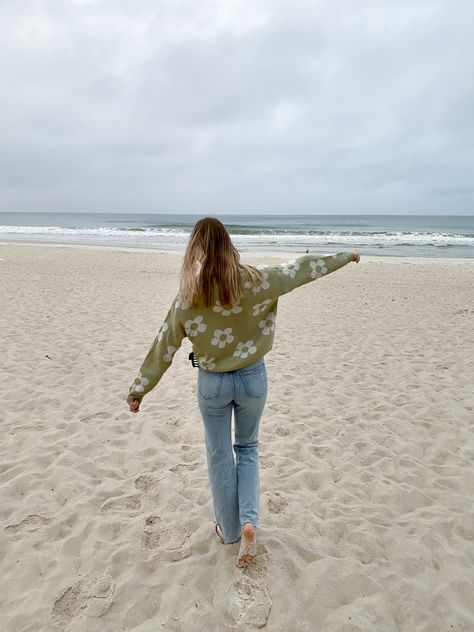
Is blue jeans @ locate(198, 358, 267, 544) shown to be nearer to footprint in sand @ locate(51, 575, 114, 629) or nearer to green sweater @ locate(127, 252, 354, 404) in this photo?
green sweater @ locate(127, 252, 354, 404)

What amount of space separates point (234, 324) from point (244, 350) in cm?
15

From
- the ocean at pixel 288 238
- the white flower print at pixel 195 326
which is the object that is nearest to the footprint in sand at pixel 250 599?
the white flower print at pixel 195 326

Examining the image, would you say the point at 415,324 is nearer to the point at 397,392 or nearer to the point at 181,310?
the point at 397,392

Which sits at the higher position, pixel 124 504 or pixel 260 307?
pixel 260 307

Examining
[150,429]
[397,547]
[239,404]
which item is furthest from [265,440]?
[239,404]

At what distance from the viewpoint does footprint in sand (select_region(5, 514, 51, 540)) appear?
104 inches

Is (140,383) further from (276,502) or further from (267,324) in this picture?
(276,502)

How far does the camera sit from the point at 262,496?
10.1 ft

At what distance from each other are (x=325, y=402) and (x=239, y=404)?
104 inches

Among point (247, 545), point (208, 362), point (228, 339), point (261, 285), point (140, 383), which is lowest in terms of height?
point (247, 545)

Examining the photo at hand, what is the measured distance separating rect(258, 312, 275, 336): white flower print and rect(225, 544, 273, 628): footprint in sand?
1.35m

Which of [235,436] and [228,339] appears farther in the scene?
[235,436]

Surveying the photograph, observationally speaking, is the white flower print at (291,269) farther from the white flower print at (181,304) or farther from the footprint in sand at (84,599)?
the footprint in sand at (84,599)

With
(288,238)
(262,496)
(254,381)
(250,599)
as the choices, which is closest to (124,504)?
(262,496)
